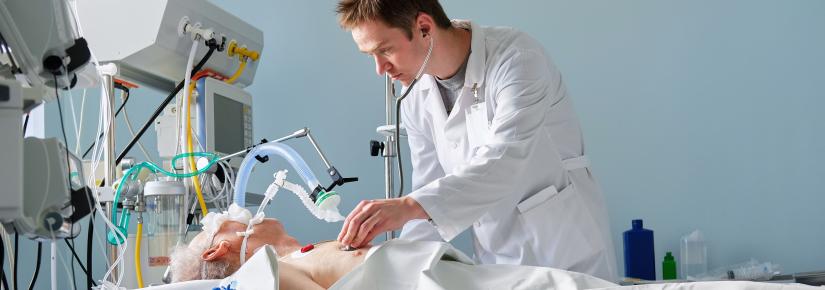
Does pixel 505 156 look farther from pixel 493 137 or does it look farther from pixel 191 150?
pixel 191 150

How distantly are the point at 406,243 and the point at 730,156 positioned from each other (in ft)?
5.92

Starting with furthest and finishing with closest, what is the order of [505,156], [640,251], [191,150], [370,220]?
[640,251]
[191,150]
[505,156]
[370,220]

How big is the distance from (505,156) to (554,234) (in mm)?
318

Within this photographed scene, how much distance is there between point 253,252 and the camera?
A: 2.18 m

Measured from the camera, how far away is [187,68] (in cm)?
257

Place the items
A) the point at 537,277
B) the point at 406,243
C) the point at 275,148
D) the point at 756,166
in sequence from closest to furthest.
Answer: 1. the point at 537,277
2. the point at 406,243
3. the point at 275,148
4. the point at 756,166

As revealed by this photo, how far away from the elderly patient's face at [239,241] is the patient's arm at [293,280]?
293mm

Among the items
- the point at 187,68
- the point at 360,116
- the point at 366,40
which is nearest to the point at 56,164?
the point at 366,40

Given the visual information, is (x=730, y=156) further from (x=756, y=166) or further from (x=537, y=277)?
(x=537, y=277)

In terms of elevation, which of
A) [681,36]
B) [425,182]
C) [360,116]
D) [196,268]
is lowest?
[196,268]

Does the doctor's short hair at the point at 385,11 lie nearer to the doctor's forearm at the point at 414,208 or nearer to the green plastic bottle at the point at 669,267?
the doctor's forearm at the point at 414,208

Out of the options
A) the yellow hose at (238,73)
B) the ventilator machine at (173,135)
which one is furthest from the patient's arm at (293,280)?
the yellow hose at (238,73)

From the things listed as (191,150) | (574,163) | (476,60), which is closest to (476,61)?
(476,60)

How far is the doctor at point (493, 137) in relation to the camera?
201 centimetres
